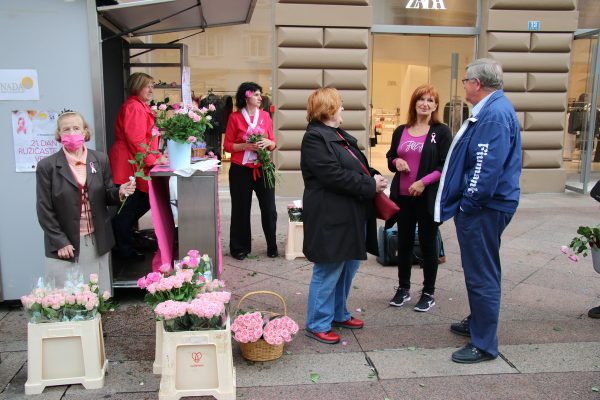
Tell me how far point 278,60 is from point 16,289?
542cm

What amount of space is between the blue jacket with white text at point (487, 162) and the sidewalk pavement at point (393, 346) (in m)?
1.01

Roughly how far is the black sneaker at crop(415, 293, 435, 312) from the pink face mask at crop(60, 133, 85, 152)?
278cm

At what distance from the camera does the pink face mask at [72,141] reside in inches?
147

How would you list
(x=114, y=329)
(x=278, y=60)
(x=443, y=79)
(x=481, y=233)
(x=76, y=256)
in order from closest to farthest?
(x=481, y=233), (x=76, y=256), (x=114, y=329), (x=278, y=60), (x=443, y=79)

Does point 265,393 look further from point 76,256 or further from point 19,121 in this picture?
point 19,121

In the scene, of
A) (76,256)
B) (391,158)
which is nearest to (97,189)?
(76,256)

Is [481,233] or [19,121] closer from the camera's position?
[481,233]

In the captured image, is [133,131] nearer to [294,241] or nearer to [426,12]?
[294,241]

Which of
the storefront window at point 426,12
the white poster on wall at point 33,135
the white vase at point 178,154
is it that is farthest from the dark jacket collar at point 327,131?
the storefront window at point 426,12

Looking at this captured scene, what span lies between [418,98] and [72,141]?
8.11 ft

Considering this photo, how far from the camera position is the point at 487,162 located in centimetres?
334

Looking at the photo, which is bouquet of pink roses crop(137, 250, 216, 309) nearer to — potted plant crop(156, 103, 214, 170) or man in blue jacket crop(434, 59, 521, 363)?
potted plant crop(156, 103, 214, 170)

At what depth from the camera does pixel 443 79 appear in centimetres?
1047

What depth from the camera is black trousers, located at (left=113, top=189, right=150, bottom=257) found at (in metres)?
5.29
